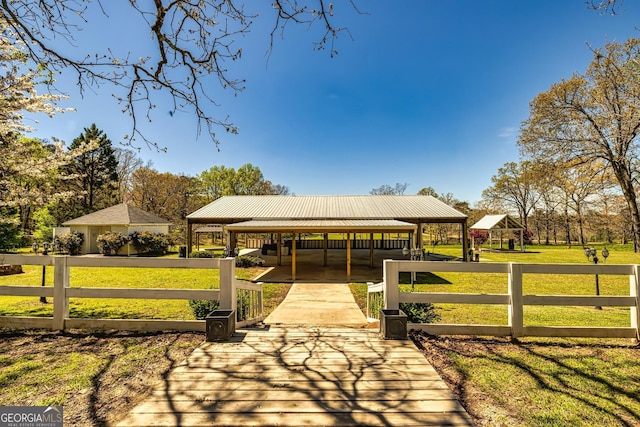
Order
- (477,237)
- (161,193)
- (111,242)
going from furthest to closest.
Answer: (161,193)
(477,237)
(111,242)

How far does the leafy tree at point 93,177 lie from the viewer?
1114 inches

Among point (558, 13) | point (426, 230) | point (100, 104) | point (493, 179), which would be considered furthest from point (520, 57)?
point (493, 179)

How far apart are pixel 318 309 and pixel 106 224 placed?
20729 millimetres

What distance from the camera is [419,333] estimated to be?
3688mm

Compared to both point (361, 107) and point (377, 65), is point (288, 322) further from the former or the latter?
point (361, 107)

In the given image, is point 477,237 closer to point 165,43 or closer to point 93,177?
point 165,43

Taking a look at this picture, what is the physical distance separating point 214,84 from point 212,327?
3403 mm

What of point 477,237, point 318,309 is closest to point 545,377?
point 318,309

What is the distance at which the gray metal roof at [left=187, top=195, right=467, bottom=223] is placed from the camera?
15883 mm

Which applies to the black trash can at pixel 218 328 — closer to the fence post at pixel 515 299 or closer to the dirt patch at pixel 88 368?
the dirt patch at pixel 88 368

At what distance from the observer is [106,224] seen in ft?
66.9

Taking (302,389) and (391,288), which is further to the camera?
(391,288)

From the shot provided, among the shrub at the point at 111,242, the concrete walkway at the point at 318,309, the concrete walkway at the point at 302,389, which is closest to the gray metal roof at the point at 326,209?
the shrub at the point at 111,242

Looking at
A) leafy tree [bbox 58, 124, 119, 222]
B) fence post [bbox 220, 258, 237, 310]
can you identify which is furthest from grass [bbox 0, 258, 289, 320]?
leafy tree [bbox 58, 124, 119, 222]
